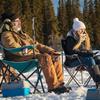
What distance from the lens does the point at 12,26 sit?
7180mm

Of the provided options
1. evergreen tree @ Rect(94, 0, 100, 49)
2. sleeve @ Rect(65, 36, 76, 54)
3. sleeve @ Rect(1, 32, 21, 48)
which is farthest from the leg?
evergreen tree @ Rect(94, 0, 100, 49)

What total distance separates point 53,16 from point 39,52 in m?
77.1

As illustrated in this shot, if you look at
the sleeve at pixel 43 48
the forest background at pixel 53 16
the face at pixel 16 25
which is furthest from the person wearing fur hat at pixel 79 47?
the forest background at pixel 53 16

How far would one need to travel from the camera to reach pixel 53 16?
8406cm

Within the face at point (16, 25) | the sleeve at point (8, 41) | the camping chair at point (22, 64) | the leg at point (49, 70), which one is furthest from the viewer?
the face at point (16, 25)

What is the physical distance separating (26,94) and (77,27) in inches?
74.9

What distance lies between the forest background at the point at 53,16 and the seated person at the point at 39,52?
2548 inches

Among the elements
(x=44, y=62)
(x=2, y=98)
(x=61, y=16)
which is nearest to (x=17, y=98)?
(x=2, y=98)

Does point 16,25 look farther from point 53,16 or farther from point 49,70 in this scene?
point 53,16

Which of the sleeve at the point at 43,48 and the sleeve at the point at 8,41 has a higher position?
the sleeve at the point at 8,41

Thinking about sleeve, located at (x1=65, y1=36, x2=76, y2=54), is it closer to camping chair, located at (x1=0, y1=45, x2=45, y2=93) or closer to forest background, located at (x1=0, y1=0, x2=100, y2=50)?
camping chair, located at (x1=0, y1=45, x2=45, y2=93)

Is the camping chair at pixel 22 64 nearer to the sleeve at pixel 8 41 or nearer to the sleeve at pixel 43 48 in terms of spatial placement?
the sleeve at pixel 8 41

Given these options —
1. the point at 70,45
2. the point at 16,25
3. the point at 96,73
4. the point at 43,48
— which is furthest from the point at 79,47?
the point at 16,25

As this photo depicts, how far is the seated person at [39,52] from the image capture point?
6621 mm
